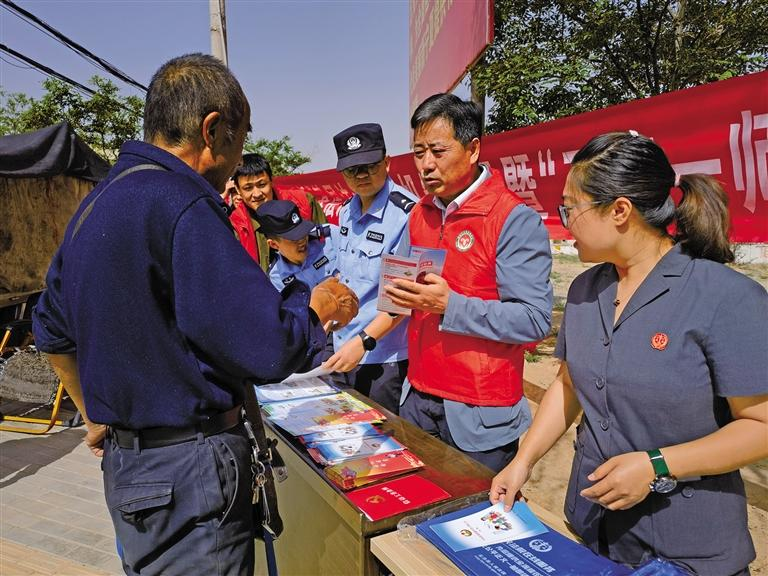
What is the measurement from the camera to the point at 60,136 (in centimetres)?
546

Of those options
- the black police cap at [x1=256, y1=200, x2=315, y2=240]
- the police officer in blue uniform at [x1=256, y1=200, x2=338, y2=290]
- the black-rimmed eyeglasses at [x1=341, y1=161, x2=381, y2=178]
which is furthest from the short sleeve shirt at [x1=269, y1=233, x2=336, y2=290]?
the black-rimmed eyeglasses at [x1=341, y1=161, x2=381, y2=178]

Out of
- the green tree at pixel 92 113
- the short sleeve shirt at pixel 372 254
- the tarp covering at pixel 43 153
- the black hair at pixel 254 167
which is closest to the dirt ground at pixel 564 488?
the short sleeve shirt at pixel 372 254

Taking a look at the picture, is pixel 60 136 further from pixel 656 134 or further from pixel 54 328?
pixel 656 134

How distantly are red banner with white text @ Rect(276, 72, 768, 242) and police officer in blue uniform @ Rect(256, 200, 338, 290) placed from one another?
1722mm

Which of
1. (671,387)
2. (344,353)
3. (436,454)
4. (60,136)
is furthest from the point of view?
(60,136)

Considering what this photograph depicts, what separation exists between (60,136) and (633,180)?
6.00 meters

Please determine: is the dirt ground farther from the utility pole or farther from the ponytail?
the utility pole

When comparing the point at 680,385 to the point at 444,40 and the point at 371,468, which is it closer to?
the point at 371,468

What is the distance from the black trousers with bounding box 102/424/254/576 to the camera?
1.18m

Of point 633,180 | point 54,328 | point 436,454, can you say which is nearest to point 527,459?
point 436,454

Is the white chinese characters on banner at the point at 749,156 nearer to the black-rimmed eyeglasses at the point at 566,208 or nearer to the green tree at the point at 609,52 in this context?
the black-rimmed eyeglasses at the point at 566,208

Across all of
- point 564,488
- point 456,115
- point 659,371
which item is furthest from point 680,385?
point 564,488

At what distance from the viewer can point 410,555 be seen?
110 cm

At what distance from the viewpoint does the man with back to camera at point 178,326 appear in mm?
1062
